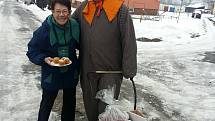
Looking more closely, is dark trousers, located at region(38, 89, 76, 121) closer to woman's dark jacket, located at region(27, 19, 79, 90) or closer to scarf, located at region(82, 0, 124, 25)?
woman's dark jacket, located at region(27, 19, 79, 90)

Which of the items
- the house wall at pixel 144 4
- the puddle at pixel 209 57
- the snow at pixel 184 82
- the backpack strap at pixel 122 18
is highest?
the backpack strap at pixel 122 18

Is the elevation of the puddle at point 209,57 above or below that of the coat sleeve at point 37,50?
below

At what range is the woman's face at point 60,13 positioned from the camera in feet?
12.1

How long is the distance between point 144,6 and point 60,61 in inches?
1406

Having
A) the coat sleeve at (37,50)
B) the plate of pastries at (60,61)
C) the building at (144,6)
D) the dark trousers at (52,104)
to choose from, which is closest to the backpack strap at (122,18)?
the plate of pastries at (60,61)

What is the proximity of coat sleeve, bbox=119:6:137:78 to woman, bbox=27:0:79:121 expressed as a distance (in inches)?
20.8

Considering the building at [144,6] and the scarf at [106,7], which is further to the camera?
the building at [144,6]

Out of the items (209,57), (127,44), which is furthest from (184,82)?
(127,44)

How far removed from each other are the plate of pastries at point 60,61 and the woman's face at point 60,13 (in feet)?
1.22

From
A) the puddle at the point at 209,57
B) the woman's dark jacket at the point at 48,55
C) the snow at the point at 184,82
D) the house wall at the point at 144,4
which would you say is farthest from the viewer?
the house wall at the point at 144,4

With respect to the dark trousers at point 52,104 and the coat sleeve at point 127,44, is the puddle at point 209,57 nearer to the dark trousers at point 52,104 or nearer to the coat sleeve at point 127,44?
the dark trousers at point 52,104

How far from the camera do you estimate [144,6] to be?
38.7 meters

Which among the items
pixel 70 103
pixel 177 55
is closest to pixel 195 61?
pixel 177 55

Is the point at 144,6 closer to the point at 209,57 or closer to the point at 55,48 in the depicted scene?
the point at 209,57
